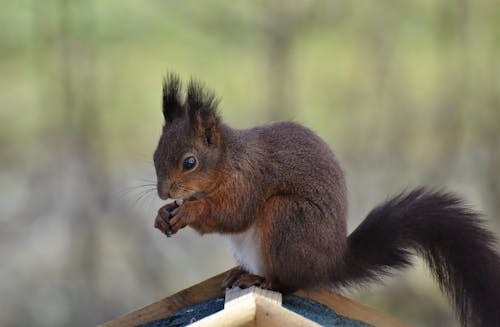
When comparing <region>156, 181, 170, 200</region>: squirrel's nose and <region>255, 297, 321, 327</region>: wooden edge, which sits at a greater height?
<region>156, 181, 170, 200</region>: squirrel's nose

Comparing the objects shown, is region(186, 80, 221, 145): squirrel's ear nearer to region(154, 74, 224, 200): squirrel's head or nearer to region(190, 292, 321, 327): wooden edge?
region(154, 74, 224, 200): squirrel's head

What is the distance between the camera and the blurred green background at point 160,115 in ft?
11.0

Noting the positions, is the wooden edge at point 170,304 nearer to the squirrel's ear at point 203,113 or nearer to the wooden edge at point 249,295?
the wooden edge at point 249,295

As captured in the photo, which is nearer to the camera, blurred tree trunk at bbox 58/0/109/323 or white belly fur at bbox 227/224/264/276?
white belly fur at bbox 227/224/264/276

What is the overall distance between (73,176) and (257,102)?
31.8 inches

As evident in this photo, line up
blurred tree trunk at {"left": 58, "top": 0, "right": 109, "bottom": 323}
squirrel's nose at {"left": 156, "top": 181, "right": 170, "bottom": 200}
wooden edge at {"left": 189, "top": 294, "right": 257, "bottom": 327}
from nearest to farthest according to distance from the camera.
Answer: wooden edge at {"left": 189, "top": 294, "right": 257, "bottom": 327} → squirrel's nose at {"left": 156, "top": 181, "right": 170, "bottom": 200} → blurred tree trunk at {"left": 58, "top": 0, "right": 109, "bottom": 323}

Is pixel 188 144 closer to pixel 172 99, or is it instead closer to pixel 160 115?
pixel 172 99

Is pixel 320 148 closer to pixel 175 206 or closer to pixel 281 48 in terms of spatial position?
pixel 175 206

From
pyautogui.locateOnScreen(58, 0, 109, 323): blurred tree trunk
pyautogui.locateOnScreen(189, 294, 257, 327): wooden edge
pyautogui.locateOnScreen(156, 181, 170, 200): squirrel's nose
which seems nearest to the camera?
pyautogui.locateOnScreen(189, 294, 257, 327): wooden edge

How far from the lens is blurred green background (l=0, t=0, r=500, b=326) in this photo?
334 centimetres

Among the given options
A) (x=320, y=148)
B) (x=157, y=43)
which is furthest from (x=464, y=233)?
(x=157, y=43)

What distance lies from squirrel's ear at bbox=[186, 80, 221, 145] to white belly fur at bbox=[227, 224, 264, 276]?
0.19m

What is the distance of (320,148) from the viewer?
5.50 feet

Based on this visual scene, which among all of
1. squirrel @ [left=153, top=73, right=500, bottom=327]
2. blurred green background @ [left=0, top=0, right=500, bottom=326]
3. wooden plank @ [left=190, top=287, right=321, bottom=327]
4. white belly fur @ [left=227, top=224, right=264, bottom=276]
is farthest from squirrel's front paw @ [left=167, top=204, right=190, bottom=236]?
blurred green background @ [left=0, top=0, right=500, bottom=326]
